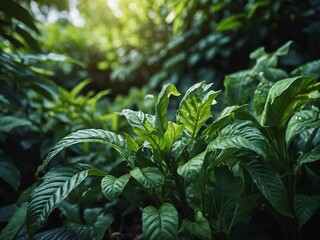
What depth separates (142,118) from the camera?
115 cm

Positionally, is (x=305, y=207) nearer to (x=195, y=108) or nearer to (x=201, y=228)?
(x=201, y=228)

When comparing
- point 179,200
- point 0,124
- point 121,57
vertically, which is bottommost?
point 179,200

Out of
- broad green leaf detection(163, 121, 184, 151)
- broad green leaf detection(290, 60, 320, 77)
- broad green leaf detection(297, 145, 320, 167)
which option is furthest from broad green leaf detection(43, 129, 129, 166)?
broad green leaf detection(290, 60, 320, 77)

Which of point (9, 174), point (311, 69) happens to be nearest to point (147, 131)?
point (9, 174)

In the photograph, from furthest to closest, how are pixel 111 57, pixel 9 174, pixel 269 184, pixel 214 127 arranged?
1. pixel 111 57
2. pixel 9 174
3. pixel 214 127
4. pixel 269 184

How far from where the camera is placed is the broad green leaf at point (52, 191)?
92cm

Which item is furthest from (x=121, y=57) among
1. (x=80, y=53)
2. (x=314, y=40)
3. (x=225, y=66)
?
(x=314, y=40)

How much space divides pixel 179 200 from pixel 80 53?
4009 millimetres

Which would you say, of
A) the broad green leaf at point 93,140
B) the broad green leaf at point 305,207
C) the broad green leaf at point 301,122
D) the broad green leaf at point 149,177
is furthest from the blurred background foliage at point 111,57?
the broad green leaf at point 305,207

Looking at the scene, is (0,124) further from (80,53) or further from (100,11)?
(100,11)

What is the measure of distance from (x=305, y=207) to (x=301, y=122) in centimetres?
36

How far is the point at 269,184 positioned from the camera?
3.37 feet

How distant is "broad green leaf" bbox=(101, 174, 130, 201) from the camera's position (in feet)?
3.05

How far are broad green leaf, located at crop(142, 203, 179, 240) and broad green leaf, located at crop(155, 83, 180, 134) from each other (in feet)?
1.05
